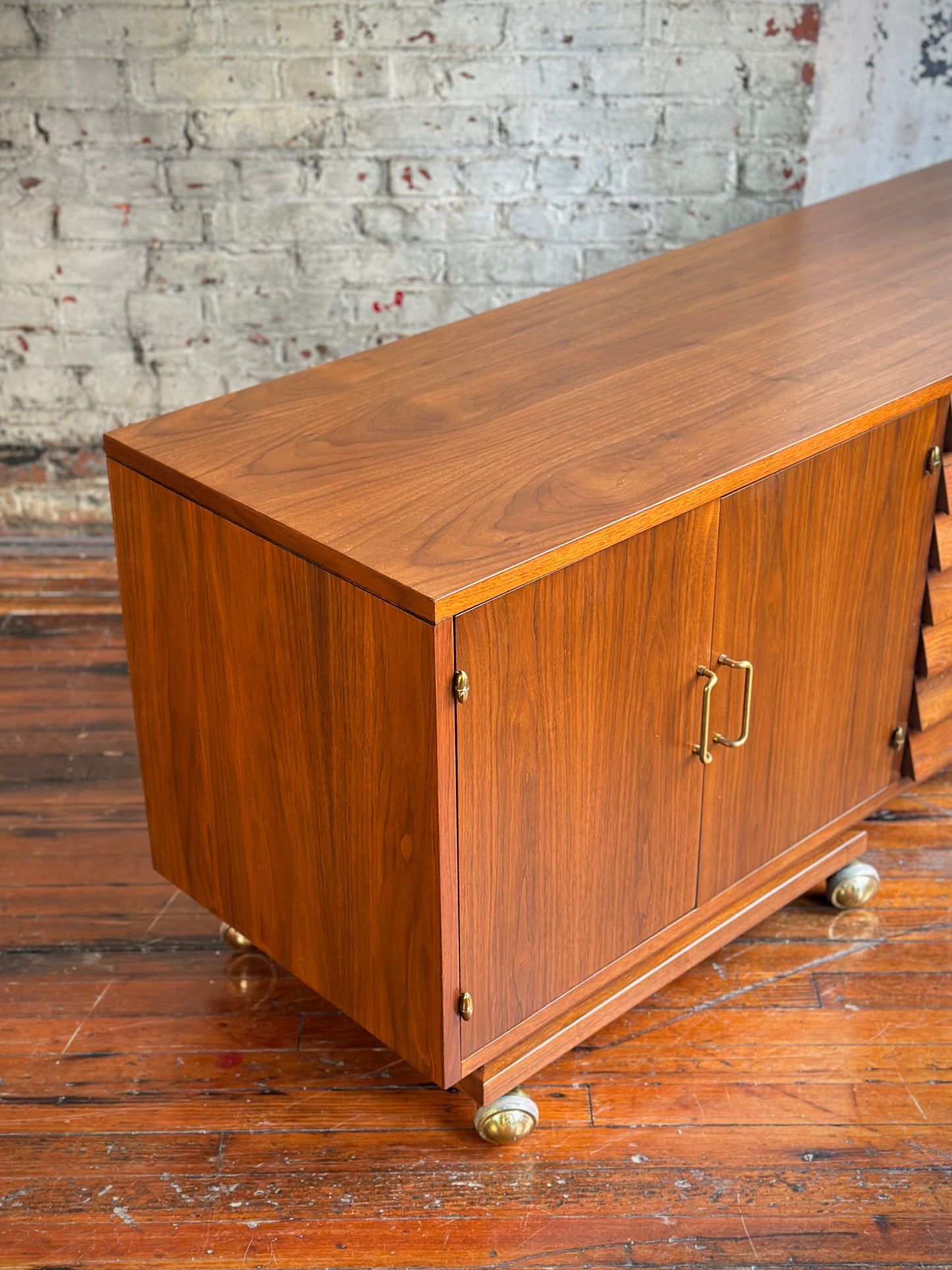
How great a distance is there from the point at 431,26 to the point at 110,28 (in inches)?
21.0

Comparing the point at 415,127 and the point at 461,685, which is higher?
the point at 415,127

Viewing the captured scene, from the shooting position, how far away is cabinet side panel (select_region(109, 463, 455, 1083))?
51.5 inches

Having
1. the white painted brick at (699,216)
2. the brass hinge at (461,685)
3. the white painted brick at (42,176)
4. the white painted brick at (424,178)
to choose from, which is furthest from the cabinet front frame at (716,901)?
the white painted brick at (42,176)

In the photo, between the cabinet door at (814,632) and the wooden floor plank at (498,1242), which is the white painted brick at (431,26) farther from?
the wooden floor plank at (498,1242)

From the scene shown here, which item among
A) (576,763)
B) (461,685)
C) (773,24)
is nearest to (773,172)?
(773,24)

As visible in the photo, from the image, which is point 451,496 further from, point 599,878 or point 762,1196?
point 762,1196

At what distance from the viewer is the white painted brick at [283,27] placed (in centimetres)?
244

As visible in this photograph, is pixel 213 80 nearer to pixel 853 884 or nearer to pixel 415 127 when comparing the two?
pixel 415 127

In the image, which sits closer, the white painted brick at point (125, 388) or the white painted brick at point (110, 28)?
the white painted brick at point (110, 28)

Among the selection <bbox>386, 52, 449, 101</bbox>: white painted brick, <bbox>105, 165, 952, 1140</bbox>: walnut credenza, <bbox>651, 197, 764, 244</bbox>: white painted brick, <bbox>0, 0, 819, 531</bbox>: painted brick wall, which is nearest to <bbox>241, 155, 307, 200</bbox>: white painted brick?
<bbox>0, 0, 819, 531</bbox>: painted brick wall

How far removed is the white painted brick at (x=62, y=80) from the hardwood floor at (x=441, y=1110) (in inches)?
50.5

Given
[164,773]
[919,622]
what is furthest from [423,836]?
[919,622]

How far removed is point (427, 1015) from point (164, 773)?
1.42 ft

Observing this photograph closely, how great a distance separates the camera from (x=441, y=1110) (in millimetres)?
1626
